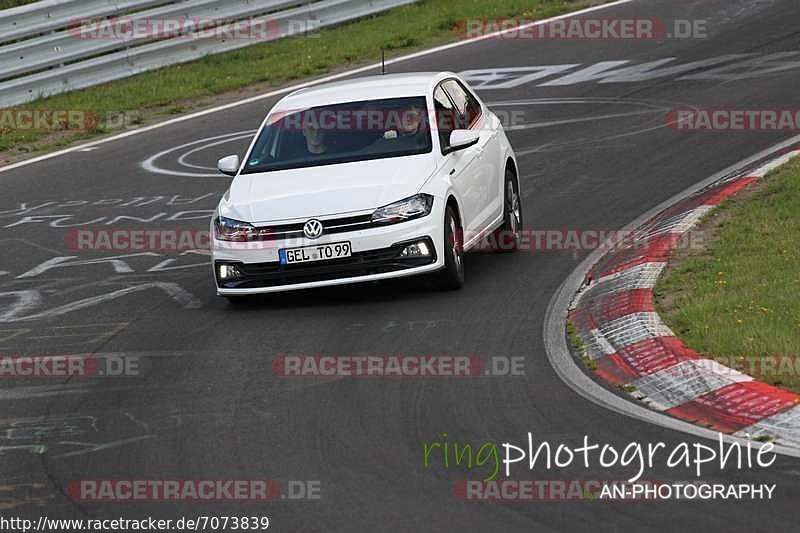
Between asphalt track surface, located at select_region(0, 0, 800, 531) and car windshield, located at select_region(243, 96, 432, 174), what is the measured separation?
1.04 metres

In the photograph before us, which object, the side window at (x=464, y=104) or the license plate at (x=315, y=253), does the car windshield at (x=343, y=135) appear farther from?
the license plate at (x=315, y=253)

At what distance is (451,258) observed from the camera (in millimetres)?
10914

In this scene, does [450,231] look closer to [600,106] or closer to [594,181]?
[594,181]

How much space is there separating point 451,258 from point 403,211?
0.51m

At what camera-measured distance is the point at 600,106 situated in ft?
62.7

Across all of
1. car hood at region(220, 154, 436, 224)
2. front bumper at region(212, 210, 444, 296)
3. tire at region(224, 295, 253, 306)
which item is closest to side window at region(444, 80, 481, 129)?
car hood at region(220, 154, 436, 224)

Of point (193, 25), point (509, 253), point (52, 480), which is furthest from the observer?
point (193, 25)

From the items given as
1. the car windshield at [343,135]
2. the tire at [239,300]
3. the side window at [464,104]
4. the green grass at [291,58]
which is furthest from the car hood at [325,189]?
the green grass at [291,58]

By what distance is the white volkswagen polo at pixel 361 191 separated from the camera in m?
10.7

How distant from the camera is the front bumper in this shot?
1067 cm

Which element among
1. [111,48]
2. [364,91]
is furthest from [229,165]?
[111,48]

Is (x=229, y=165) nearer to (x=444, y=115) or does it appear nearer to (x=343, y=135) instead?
(x=343, y=135)

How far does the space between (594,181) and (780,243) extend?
469 cm

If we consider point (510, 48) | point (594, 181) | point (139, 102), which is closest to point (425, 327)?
point (594, 181)
